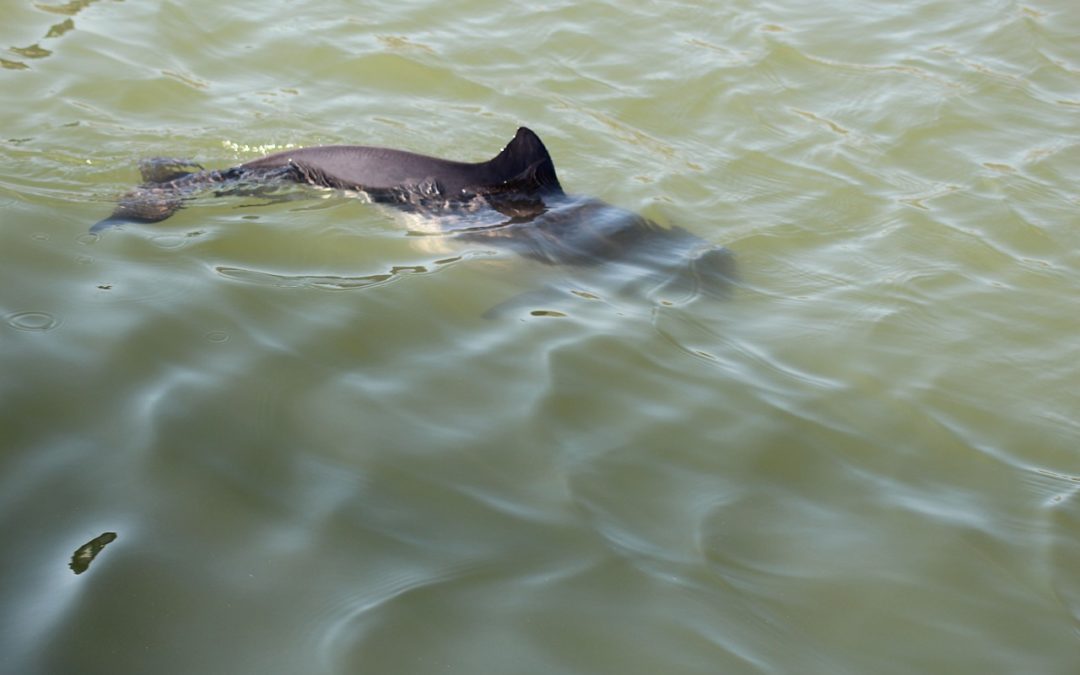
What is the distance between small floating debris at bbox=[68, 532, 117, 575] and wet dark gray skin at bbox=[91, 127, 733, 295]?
2.82 metres

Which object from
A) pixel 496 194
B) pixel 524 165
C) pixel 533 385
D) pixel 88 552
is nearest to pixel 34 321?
pixel 88 552

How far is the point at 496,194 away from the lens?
227 inches

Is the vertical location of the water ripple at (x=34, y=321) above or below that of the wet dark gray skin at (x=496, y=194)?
below

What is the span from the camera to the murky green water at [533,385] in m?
2.85

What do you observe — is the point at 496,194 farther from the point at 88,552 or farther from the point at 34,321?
the point at 88,552

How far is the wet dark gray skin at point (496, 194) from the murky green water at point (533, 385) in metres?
0.16

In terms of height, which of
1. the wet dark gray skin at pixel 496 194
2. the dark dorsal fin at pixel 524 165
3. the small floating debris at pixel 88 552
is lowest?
the small floating debris at pixel 88 552

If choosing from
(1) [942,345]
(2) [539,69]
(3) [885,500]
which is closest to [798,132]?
(2) [539,69]

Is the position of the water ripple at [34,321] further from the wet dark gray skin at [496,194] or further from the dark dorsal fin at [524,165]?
the dark dorsal fin at [524,165]

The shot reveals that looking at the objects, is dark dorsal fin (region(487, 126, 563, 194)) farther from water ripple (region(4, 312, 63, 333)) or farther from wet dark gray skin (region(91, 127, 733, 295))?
water ripple (region(4, 312, 63, 333))

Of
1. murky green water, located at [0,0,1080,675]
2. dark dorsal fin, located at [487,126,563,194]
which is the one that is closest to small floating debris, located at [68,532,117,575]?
murky green water, located at [0,0,1080,675]

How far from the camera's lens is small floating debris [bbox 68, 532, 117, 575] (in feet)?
9.04

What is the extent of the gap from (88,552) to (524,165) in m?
3.44

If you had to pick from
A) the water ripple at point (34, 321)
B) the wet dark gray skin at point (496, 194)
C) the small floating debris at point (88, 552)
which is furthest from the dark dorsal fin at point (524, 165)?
the small floating debris at point (88, 552)
